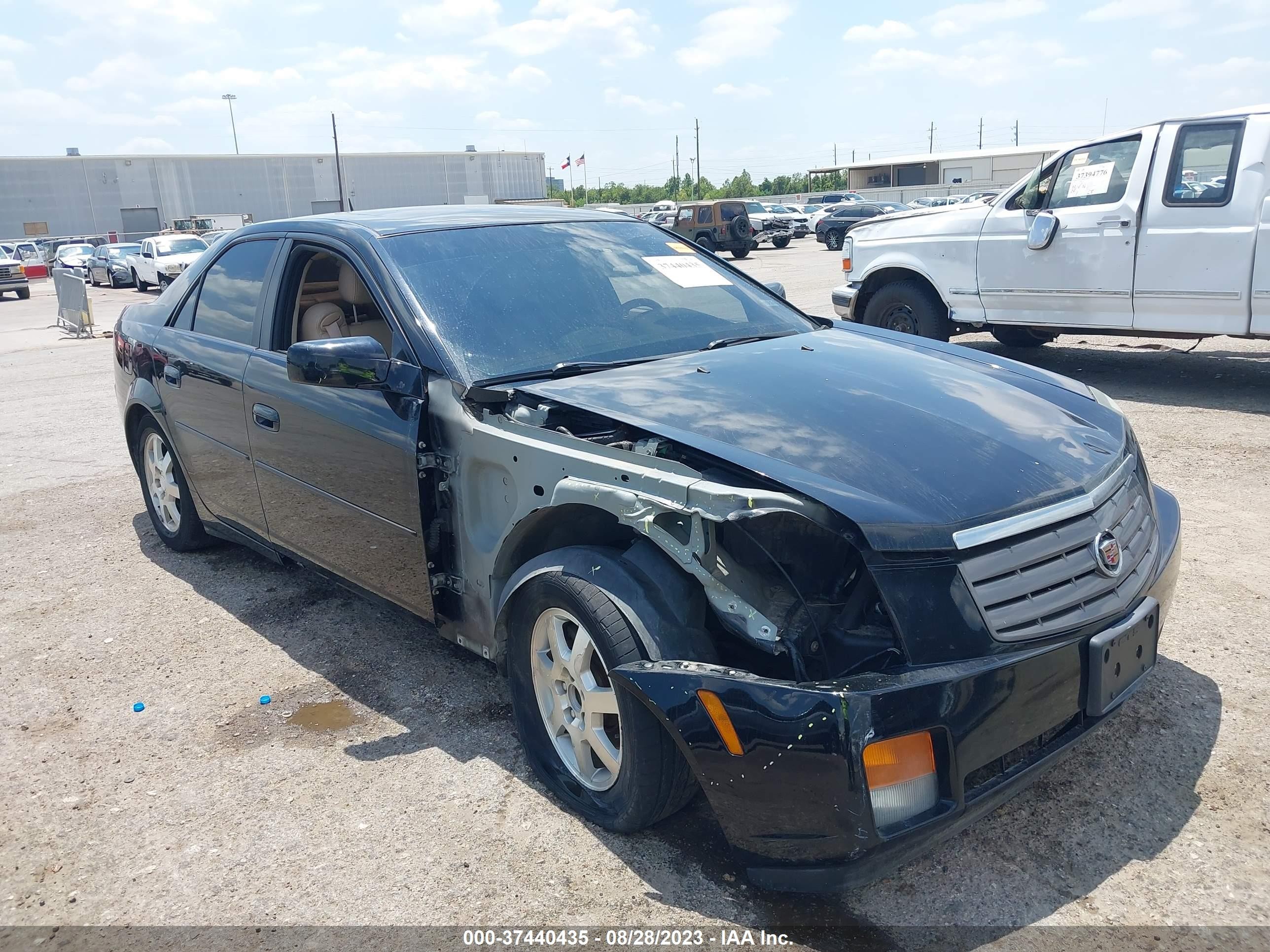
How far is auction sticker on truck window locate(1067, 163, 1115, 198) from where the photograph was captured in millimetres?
7762

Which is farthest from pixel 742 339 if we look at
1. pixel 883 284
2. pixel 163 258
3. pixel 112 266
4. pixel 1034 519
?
pixel 112 266

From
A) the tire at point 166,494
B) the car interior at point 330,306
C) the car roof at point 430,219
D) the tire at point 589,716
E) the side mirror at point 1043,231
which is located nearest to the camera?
the tire at point 589,716

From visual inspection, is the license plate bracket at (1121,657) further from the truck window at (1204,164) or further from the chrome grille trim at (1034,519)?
the truck window at (1204,164)

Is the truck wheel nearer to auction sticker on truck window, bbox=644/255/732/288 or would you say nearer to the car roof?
auction sticker on truck window, bbox=644/255/732/288

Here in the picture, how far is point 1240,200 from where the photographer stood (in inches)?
279

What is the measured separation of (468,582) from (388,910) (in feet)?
3.32

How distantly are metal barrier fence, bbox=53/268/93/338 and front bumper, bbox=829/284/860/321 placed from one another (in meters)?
13.0

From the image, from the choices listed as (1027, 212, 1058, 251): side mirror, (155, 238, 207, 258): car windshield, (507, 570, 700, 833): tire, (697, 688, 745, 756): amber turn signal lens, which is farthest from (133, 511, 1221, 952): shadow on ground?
(155, 238, 207, 258): car windshield

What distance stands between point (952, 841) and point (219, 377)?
3392 millimetres

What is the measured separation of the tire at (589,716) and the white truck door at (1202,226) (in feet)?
21.2

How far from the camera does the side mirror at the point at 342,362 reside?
3260mm

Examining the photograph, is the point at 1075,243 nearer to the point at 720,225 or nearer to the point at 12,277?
the point at 720,225

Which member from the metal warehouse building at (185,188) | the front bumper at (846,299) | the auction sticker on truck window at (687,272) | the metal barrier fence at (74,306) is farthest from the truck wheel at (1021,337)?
the metal warehouse building at (185,188)

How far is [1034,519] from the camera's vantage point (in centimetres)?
247
